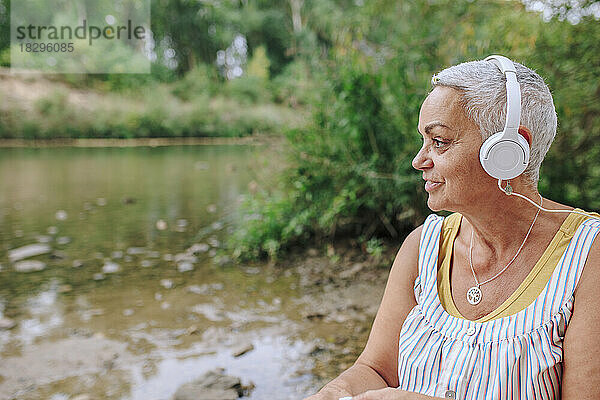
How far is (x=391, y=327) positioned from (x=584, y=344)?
500 mm

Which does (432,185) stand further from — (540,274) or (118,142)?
(118,142)

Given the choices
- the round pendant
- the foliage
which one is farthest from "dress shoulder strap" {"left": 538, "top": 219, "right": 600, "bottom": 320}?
the foliage

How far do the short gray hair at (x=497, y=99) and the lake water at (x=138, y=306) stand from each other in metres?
1.74

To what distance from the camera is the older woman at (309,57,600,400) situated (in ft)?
4.09

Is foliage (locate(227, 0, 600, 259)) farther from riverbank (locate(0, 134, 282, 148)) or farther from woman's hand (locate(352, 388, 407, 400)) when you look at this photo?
riverbank (locate(0, 134, 282, 148))

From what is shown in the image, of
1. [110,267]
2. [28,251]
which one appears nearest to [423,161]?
[110,267]

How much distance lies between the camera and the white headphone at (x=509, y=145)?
4.13 feet

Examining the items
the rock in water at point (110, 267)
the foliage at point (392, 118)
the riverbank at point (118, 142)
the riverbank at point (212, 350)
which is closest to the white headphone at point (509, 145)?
the riverbank at point (212, 350)

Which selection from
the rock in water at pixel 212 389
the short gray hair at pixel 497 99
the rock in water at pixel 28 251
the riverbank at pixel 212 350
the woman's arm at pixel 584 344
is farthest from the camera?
the rock in water at pixel 28 251

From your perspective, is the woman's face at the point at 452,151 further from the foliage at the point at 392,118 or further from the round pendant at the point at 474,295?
the foliage at the point at 392,118

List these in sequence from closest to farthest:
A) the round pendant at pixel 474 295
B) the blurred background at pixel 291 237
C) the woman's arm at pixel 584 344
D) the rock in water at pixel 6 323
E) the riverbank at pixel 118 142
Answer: the woman's arm at pixel 584 344 < the round pendant at pixel 474 295 < the blurred background at pixel 291 237 < the rock in water at pixel 6 323 < the riverbank at pixel 118 142

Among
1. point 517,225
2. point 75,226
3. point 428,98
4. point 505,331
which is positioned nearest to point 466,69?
point 428,98

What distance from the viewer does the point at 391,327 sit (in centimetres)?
155

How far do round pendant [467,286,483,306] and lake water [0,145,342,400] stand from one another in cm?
141
